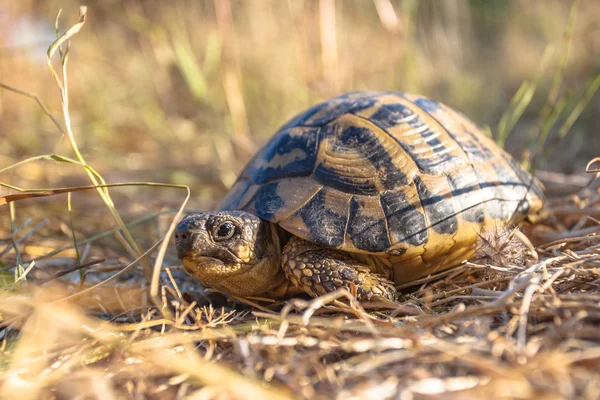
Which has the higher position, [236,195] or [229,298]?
[236,195]

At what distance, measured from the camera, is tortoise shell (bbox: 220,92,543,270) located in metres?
2.04

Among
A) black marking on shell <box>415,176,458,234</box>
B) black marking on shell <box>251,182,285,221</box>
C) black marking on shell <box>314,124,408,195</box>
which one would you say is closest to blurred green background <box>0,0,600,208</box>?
black marking on shell <box>415,176,458,234</box>

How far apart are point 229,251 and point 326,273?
41 centimetres

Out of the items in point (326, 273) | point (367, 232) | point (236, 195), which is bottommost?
point (326, 273)

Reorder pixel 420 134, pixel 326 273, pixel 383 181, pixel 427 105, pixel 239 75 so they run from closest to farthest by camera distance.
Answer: pixel 326 273, pixel 383 181, pixel 420 134, pixel 427 105, pixel 239 75

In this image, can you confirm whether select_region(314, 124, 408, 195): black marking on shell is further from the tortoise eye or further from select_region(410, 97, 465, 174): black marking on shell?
the tortoise eye

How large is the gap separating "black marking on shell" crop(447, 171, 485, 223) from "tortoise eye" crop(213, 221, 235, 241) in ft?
3.33

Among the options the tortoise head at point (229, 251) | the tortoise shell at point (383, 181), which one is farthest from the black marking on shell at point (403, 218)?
the tortoise head at point (229, 251)

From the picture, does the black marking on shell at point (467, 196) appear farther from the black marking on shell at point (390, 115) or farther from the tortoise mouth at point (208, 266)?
the tortoise mouth at point (208, 266)

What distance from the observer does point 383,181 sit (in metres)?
2.14

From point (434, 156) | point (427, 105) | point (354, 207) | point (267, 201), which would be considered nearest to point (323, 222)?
A: point (354, 207)

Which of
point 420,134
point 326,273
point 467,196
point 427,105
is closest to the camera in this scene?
point 326,273

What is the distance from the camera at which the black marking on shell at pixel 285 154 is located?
7.29 ft

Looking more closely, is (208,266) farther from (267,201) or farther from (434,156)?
(434,156)
